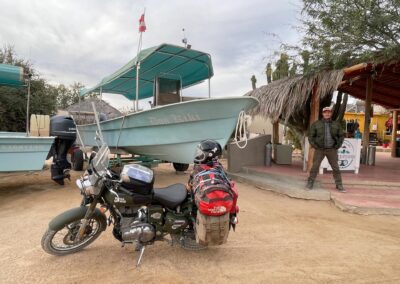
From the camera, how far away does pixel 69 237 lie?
283 centimetres

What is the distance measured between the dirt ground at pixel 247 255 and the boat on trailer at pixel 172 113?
1.78 metres

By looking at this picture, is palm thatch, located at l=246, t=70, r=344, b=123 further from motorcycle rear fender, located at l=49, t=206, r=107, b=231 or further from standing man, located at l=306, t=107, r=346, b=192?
motorcycle rear fender, located at l=49, t=206, r=107, b=231

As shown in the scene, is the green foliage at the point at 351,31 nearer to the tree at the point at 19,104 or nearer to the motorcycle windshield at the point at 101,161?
the motorcycle windshield at the point at 101,161

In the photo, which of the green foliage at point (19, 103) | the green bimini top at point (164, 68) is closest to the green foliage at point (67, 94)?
the green foliage at point (19, 103)

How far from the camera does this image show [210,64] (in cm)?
662

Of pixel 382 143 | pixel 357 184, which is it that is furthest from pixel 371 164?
pixel 382 143

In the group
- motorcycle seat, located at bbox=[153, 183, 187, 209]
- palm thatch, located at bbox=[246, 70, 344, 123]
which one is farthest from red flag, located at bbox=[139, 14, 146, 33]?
motorcycle seat, located at bbox=[153, 183, 187, 209]

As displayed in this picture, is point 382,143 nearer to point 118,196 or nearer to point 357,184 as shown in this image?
point 357,184

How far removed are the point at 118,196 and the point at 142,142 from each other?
3484 millimetres

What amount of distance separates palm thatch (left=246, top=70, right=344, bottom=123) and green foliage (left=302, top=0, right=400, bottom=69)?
0.65 meters

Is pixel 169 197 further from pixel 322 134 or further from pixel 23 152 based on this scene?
pixel 322 134

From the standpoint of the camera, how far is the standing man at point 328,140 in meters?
5.21

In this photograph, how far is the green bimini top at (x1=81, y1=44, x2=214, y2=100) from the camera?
5.92 m

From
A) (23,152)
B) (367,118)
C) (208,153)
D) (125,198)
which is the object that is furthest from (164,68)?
(367,118)
